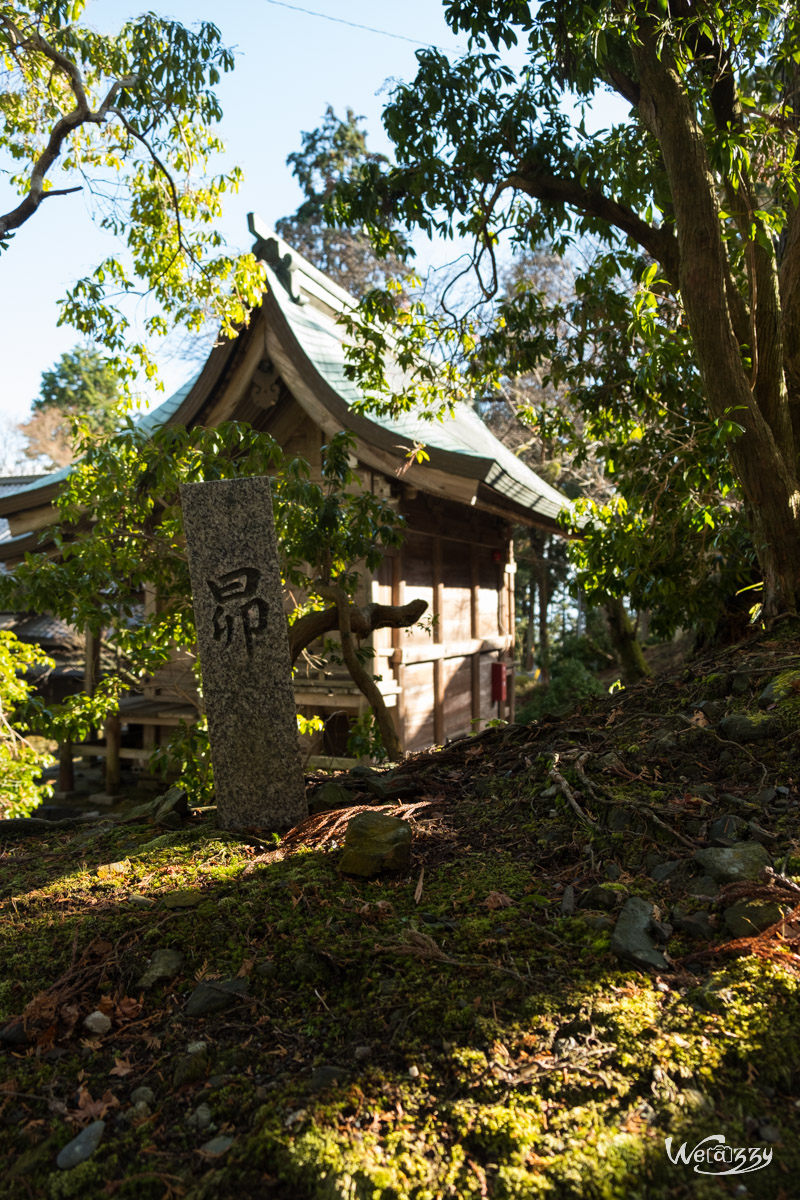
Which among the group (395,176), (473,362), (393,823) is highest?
(395,176)

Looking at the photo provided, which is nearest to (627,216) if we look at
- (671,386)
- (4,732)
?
(671,386)

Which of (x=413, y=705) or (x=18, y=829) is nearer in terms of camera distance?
(x=18, y=829)

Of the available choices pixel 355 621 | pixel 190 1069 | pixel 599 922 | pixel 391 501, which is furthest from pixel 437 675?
pixel 190 1069

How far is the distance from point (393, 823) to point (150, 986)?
97 cm

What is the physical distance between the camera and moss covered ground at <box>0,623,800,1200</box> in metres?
1.47

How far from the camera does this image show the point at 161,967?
220 cm

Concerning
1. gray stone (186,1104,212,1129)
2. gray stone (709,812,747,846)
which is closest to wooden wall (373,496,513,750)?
gray stone (709,812,747,846)

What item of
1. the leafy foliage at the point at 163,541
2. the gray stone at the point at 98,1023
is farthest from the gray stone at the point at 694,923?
the leafy foliage at the point at 163,541

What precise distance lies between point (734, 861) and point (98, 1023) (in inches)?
72.6

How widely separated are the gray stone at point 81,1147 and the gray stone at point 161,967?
490 millimetres

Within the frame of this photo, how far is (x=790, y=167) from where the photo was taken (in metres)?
4.10

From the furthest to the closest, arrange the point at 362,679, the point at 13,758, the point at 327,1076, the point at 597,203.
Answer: the point at 13,758, the point at 597,203, the point at 362,679, the point at 327,1076

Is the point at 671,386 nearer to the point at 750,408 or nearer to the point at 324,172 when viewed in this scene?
the point at 750,408

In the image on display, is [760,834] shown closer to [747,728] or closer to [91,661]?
[747,728]
